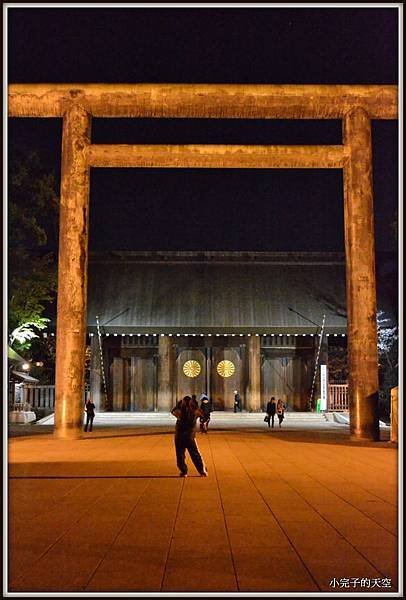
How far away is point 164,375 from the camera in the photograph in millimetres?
33906

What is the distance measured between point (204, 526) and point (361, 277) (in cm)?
1325

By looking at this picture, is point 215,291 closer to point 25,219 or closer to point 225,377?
point 225,377

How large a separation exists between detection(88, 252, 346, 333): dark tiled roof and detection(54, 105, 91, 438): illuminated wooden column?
14.1 metres

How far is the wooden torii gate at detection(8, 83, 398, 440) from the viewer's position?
19.5 meters

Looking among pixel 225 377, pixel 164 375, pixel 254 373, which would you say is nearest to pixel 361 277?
pixel 254 373

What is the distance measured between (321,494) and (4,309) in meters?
5.30

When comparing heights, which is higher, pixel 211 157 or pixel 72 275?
pixel 211 157

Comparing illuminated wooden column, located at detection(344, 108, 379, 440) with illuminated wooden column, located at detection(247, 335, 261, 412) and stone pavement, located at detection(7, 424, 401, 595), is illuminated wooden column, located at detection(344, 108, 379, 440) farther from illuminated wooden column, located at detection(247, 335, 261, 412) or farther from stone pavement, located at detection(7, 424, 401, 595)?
illuminated wooden column, located at detection(247, 335, 261, 412)

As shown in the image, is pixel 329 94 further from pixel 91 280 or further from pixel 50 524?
pixel 91 280

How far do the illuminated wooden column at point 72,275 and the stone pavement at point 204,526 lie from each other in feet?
16.7

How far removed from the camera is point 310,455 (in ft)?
50.6

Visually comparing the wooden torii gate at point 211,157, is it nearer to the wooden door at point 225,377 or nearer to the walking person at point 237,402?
the walking person at point 237,402

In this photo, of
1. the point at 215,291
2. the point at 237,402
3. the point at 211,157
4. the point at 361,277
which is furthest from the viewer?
the point at 215,291

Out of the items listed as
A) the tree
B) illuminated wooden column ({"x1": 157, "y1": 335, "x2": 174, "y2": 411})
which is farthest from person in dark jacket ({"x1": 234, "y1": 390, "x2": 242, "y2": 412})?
the tree
